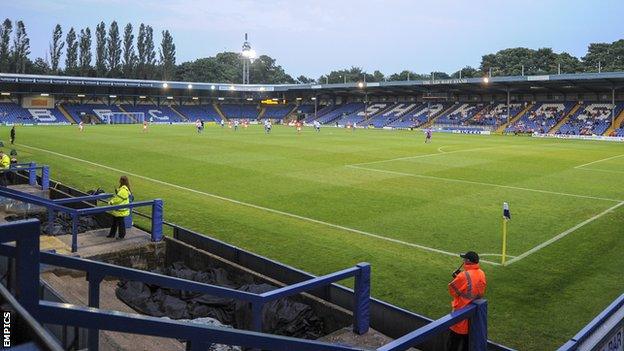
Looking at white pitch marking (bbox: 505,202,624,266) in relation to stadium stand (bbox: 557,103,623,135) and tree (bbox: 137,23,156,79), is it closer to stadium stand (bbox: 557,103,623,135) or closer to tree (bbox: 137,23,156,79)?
stadium stand (bbox: 557,103,623,135)

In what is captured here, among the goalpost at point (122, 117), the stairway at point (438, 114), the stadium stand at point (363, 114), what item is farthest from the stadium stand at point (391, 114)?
the goalpost at point (122, 117)

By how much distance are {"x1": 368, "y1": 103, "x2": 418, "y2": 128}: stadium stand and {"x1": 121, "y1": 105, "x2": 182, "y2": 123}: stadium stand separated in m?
36.9

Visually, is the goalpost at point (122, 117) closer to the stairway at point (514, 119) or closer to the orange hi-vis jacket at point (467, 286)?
the stairway at point (514, 119)

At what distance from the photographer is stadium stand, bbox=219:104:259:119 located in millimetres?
107012

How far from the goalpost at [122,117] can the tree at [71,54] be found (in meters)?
33.3

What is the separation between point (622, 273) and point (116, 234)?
1211 cm

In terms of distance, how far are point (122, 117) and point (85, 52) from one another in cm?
3612

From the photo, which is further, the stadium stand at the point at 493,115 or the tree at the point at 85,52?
the tree at the point at 85,52

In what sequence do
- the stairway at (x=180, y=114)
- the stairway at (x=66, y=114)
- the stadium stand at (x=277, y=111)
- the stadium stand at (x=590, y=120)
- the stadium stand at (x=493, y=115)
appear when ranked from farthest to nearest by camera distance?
1. the stadium stand at (x=277, y=111)
2. the stairway at (x=180, y=114)
3. the stairway at (x=66, y=114)
4. the stadium stand at (x=493, y=115)
5. the stadium stand at (x=590, y=120)

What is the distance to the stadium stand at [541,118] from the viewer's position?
72.4 m

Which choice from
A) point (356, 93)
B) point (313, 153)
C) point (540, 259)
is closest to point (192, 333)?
point (540, 259)

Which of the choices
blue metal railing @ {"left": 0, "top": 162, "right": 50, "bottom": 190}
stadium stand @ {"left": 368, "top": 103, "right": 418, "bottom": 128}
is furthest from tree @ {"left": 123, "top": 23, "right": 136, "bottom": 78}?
blue metal railing @ {"left": 0, "top": 162, "right": 50, "bottom": 190}

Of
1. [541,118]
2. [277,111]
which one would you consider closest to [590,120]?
[541,118]

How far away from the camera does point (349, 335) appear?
771 centimetres
